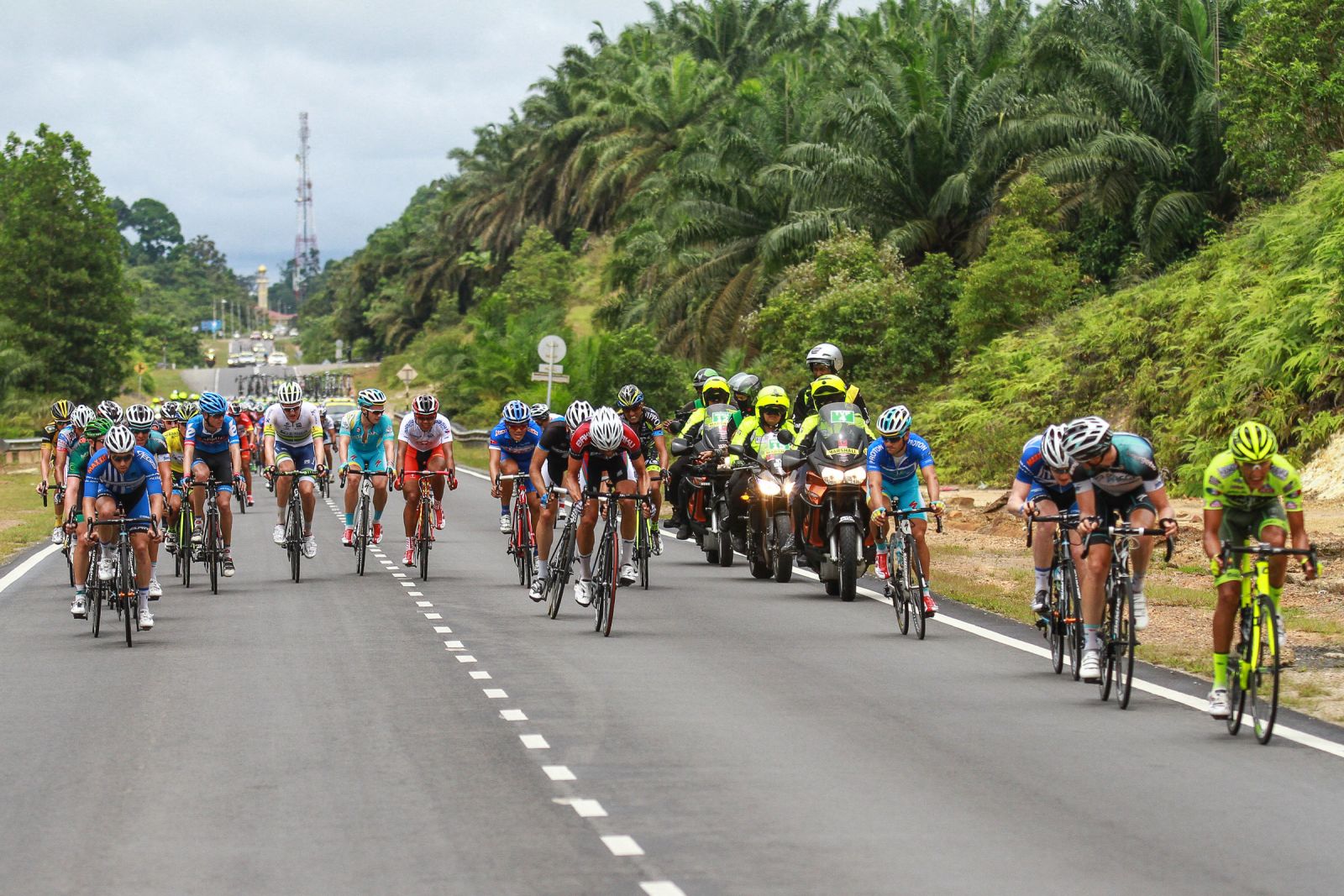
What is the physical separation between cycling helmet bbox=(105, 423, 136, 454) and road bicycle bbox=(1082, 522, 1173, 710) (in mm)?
7339

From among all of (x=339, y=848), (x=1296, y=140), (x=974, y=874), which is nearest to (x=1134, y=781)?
(x=974, y=874)

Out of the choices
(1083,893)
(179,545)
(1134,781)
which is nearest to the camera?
(1083,893)

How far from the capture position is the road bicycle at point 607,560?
1471cm

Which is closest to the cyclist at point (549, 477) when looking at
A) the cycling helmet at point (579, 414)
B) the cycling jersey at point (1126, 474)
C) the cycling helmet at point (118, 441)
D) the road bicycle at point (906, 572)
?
the cycling helmet at point (579, 414)

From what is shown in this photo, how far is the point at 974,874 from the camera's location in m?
7.25

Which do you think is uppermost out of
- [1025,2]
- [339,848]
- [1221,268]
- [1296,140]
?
[1025,2]

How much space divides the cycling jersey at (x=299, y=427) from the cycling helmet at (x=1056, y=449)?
10657 millimetres

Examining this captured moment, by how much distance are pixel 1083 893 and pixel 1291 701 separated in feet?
16.5

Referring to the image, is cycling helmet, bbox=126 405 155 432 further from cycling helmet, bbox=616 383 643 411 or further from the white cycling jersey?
cycling helmet, bbox=616 383 643 411

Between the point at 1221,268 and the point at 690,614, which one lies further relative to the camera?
the point at 1221,268

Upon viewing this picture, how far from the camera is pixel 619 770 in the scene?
931 cm

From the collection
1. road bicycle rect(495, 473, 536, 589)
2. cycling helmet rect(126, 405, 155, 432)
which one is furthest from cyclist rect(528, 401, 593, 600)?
cycling helmet rect(126, 405, 155, 432)

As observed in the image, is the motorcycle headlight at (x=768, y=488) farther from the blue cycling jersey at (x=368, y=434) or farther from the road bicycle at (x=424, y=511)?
the blue cycling jersey at (x=368, y=434)

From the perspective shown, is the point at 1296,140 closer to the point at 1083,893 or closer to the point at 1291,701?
the point at 1291,701
